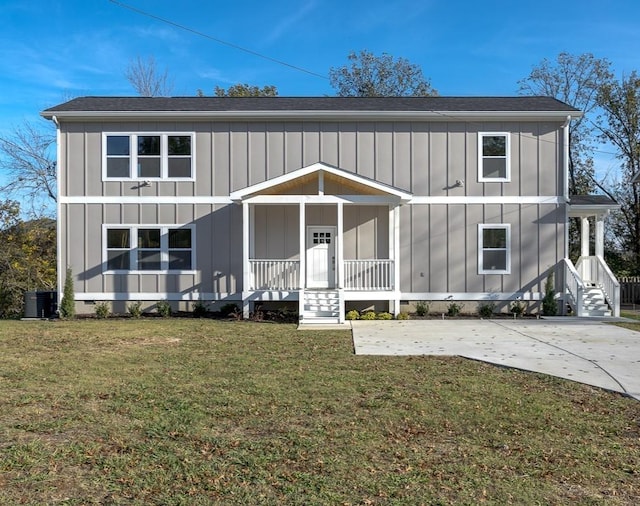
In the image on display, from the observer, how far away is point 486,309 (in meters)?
15.7

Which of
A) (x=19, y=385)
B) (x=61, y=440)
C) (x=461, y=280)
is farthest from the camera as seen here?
(x=461, y=280)

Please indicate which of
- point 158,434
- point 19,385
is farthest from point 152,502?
point 19,385

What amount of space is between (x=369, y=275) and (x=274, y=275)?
2.59m

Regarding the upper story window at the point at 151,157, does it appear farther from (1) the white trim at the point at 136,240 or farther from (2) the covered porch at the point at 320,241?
(2) the covered porch at the point at 320,241

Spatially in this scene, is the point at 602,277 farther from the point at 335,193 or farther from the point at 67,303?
the point at 67,303

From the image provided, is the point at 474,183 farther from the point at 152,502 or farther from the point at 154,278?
the point at 152,502

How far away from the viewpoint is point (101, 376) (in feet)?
24.2

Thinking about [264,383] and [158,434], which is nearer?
[158,434]

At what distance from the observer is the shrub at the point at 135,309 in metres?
15.5

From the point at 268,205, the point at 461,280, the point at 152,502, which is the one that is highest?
the point at 268,205

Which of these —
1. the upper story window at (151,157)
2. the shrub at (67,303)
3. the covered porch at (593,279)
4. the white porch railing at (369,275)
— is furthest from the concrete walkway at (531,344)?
the shrub at (67,303)

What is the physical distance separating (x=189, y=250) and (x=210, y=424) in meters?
11.3

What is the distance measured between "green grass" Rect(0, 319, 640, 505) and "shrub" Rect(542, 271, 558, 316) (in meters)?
8.15

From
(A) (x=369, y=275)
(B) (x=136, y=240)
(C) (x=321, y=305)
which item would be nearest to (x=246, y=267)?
(C) (x=321, y=305)
